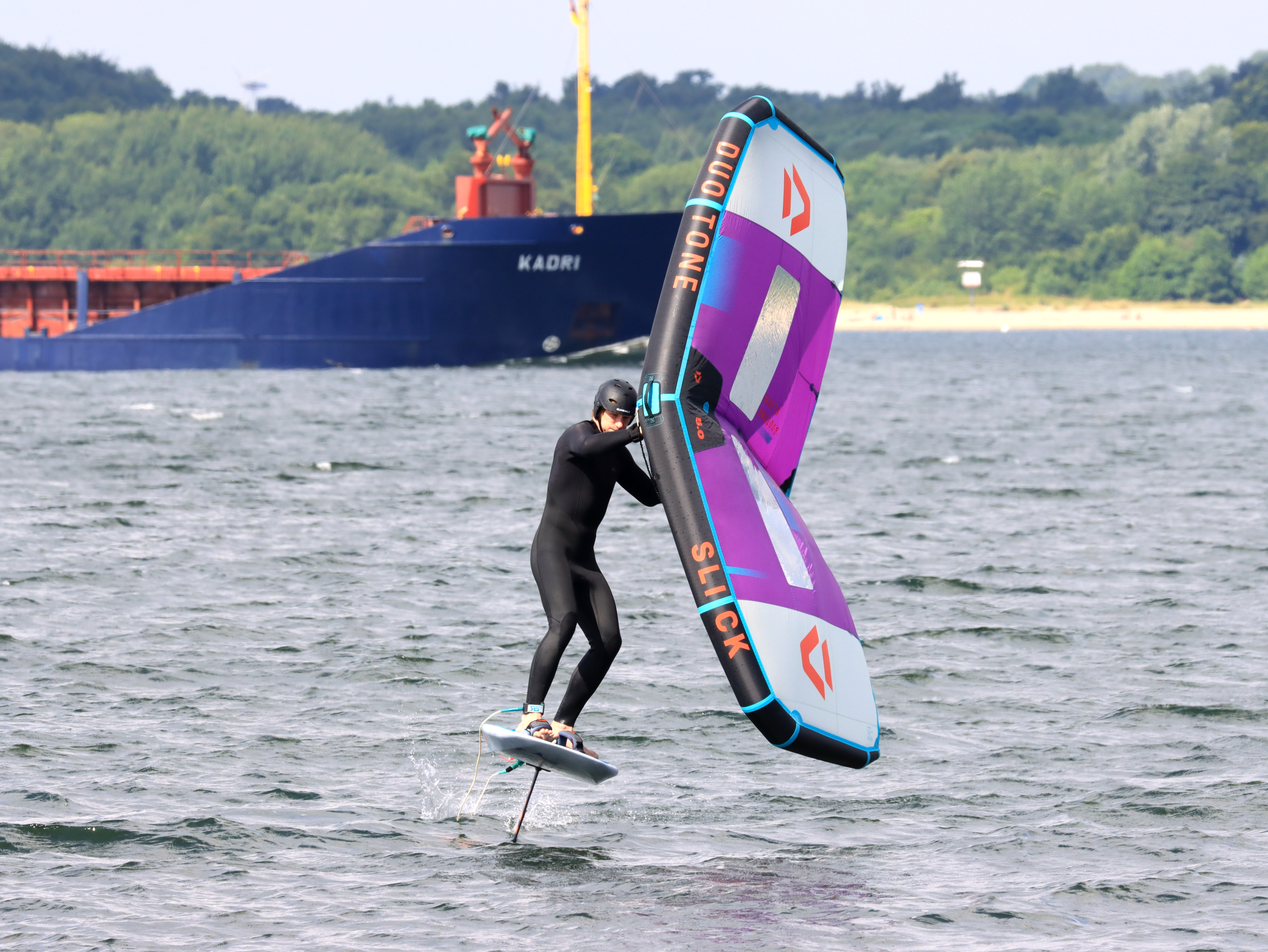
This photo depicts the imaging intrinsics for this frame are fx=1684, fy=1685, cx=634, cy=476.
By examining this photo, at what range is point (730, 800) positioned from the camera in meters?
11.9

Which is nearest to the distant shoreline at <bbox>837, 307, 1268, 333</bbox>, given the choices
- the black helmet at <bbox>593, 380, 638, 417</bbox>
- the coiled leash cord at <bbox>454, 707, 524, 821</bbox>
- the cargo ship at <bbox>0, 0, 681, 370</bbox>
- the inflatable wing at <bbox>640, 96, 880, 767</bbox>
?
the cargo ship at <bbox>0, 0, 681, 370</bbox>

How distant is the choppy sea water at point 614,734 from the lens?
380 inches

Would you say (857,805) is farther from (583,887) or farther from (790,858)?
(583,887)

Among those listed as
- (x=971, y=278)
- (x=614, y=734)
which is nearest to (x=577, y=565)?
(x=614, y=734)

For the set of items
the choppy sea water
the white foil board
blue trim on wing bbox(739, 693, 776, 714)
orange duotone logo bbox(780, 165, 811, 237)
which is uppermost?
orange duotone logo bbox(780, 165, 811, 237)

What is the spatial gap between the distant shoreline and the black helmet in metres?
162

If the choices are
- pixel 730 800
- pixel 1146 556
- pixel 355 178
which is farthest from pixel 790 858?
pixel 355 178

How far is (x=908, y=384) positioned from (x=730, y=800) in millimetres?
60897

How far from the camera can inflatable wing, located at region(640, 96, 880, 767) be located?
31.8 feet

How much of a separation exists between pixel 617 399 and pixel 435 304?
164ft

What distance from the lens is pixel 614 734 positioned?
13625 millimetres

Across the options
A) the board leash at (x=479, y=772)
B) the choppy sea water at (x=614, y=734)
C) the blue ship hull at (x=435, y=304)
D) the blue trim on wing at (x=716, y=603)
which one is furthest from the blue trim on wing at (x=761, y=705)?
the blue ship hull at (x=435, y=304)

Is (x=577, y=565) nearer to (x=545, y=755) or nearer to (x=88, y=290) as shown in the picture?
(x=545, y=755)

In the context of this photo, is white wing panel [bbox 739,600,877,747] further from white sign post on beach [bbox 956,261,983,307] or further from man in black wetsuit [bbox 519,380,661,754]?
white sign post on beach [bbox 956,261,983,307]
